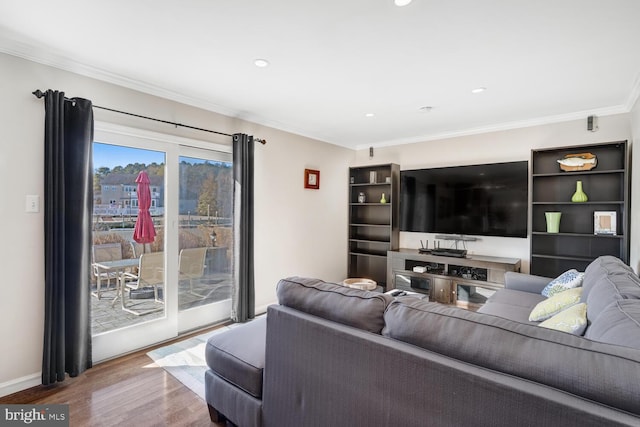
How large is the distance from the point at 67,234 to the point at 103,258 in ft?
1.38

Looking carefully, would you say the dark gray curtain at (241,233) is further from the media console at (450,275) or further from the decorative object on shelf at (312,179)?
the media console at (450,275)

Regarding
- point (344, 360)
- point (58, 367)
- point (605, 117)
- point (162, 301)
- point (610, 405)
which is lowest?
point (58, 367)

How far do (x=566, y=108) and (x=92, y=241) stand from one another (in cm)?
482

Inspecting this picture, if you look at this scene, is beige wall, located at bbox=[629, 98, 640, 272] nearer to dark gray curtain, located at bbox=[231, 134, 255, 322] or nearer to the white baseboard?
dark gray curtain, located at bbox=[231, 134, 255, 322]

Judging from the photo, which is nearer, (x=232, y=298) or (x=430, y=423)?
(x=430, y=423)

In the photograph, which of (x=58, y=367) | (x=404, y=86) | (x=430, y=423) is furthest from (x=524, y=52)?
(x=58, y=367)

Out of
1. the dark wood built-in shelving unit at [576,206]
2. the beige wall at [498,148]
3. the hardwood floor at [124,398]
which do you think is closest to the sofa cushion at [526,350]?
the hardwood floor at [124,398]

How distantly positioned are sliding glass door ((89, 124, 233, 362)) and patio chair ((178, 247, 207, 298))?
0.4 inches

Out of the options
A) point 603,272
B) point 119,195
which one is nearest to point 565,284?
point 603,272

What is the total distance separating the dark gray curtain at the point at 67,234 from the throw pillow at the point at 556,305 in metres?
3.24

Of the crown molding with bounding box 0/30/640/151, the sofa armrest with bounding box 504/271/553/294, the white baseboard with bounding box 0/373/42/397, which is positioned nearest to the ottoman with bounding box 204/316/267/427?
the white baseboard with bounding box 0/373/42/397

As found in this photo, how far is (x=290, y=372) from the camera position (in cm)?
147

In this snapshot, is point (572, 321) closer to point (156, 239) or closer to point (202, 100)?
point (156, 239)

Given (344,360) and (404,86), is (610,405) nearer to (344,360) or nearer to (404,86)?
(344,360)
